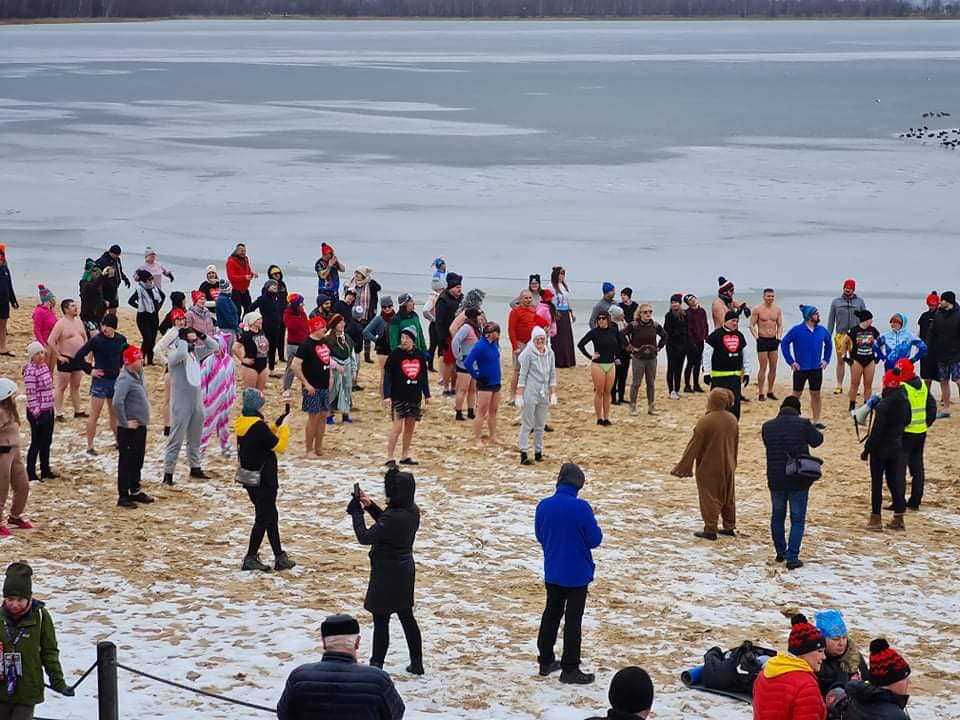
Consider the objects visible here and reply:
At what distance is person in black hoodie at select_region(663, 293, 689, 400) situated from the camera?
17297mm

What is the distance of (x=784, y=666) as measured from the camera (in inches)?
260

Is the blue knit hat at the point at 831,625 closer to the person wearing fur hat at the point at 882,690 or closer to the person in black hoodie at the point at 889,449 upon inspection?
the person wearing fur hat at the point at 882,690

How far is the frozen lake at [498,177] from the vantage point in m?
27.4

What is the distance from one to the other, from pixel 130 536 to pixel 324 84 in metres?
76.7

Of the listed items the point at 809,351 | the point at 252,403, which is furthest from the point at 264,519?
the point at 809,351

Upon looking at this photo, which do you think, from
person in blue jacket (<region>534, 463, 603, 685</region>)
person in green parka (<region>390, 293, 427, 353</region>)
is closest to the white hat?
person in blue jacket (<region>534, 463, 603, 685</region>)

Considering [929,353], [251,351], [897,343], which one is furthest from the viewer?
[929,353]

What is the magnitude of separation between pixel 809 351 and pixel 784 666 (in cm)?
964

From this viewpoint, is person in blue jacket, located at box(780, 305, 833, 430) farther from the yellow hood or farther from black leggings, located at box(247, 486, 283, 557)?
the yellow hood

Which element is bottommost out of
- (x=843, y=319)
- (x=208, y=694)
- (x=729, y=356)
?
(x=208, y=694)

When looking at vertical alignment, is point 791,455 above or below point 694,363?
below

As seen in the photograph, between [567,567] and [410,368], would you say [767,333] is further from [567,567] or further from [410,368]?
[567,567]

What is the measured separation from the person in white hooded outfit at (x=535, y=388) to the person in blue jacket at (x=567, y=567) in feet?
17.8

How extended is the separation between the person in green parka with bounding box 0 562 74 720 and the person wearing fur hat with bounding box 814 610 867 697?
3811mm
